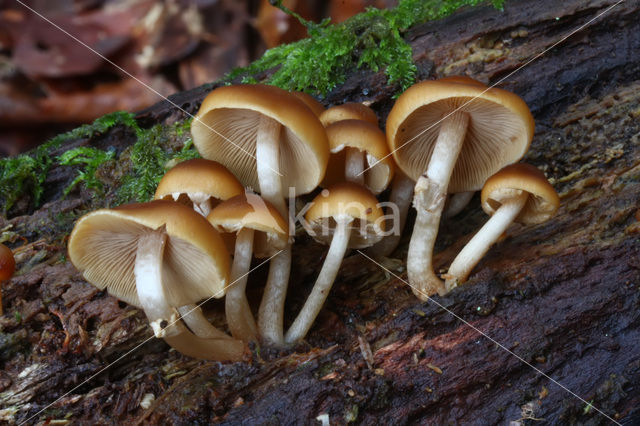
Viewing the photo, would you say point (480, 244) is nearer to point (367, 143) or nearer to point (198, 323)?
point (367, 143)

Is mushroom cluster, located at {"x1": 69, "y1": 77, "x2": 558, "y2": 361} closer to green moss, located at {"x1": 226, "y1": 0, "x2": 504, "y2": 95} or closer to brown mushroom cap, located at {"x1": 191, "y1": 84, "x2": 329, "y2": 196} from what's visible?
brown mushroom cap, located at {"x1": 191, "y1": 84, "x2": 329, "y2": 196}

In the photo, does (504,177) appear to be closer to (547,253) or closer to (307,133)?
(547,253)

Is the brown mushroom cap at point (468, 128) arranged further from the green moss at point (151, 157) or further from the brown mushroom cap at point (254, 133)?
the green moss at point (151, 157)

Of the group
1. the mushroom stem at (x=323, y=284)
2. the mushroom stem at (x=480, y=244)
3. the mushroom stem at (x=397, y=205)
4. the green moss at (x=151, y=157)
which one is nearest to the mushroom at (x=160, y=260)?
the mushroom stem at (x=323, y=284)

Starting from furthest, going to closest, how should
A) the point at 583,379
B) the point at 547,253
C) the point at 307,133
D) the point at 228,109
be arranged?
the point at 547,253 < the point at 228,109 < the point at 583,379 < the point at 307,133

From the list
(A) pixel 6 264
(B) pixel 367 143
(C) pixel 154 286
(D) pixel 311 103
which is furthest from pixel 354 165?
(A) pixel 6 264

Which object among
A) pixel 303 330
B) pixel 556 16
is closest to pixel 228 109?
pixel 303 330

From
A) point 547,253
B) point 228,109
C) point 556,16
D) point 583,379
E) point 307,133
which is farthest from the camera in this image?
point 556,16
